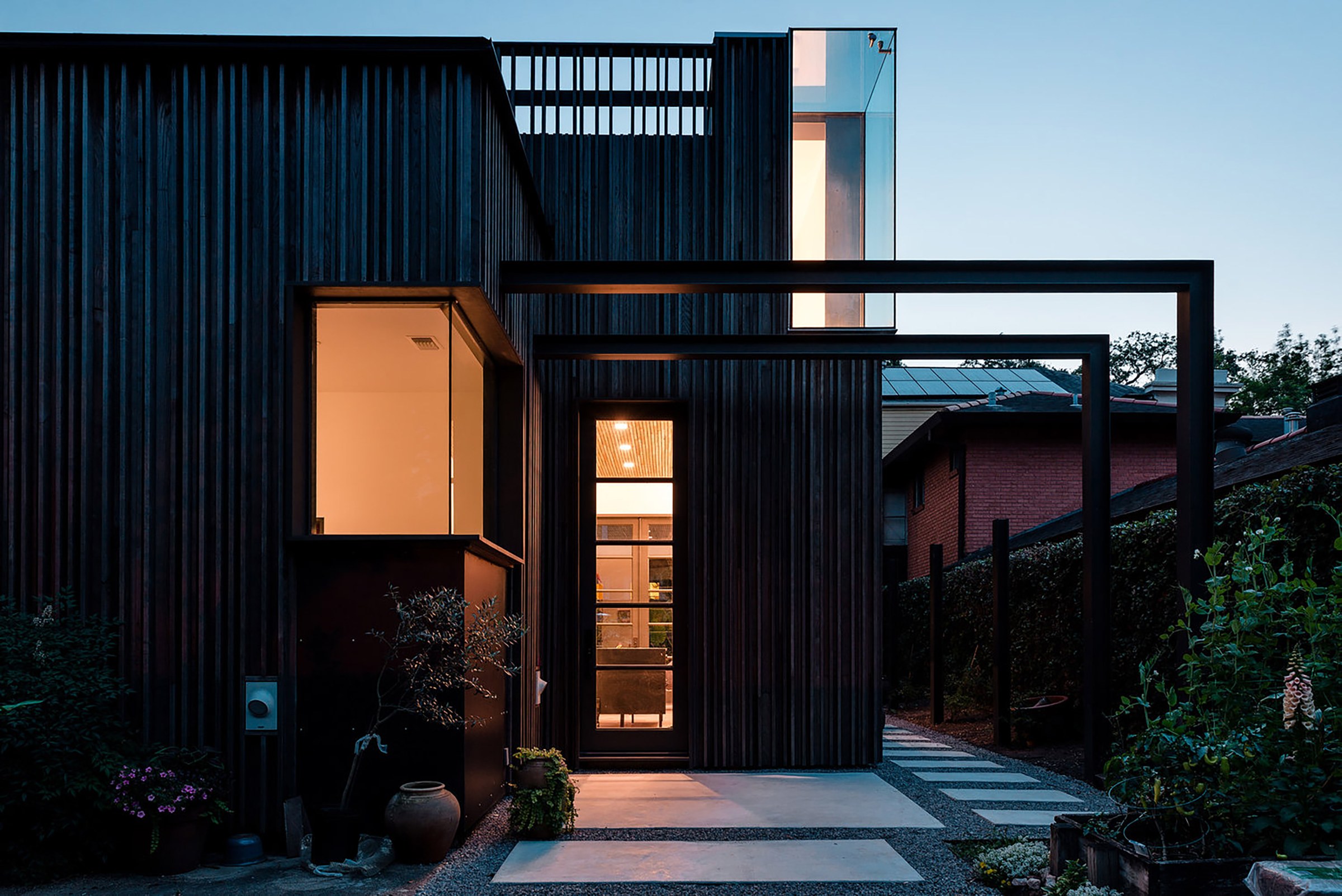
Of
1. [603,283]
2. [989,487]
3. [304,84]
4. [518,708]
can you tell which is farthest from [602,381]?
[989,487]

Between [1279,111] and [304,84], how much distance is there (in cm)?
1003

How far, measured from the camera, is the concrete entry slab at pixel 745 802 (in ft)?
17.6

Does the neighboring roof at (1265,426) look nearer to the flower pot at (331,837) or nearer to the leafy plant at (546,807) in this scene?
the leafy plant at (546,807)

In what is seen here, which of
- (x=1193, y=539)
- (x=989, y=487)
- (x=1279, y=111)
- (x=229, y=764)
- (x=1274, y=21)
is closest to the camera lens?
(x=229, y=764)

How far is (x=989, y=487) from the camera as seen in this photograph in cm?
1530

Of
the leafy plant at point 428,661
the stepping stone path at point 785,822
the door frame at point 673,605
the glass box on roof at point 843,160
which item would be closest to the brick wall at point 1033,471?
the stepping stone path at point 785,822

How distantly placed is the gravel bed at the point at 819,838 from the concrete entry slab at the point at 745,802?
13 cm

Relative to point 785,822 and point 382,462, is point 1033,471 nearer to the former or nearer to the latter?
point 785,822

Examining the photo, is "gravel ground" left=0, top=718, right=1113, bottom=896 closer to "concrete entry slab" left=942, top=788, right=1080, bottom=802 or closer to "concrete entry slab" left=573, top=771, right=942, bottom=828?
"concrete entry slab" left=573, top=771, right=942, bottom=828

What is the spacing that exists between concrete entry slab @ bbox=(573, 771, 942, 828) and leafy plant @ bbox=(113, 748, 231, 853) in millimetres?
1812

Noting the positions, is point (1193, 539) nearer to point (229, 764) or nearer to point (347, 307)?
point (347, 307)

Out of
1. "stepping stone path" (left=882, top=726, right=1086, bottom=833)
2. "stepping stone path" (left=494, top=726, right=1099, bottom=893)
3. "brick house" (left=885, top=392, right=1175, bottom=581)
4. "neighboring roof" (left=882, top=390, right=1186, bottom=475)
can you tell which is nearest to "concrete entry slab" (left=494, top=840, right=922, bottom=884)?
"stepping stone path" (left=494, top=726, right=1099, bottom=893)

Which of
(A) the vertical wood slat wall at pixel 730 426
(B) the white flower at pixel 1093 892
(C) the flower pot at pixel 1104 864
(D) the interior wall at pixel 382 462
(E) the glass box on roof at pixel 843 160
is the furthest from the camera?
(A) the vertical wood slat wall at pixel 730 426

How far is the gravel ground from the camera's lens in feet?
13.3
